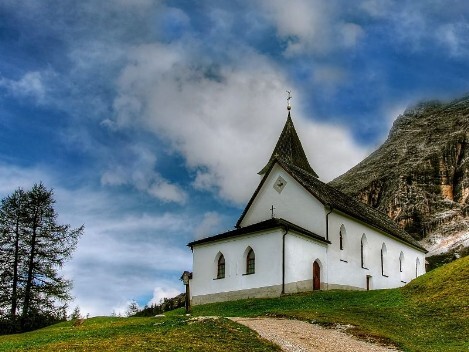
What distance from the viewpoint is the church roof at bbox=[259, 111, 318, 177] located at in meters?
52.2

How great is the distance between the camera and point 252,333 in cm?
1869

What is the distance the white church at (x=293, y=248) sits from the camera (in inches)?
1415

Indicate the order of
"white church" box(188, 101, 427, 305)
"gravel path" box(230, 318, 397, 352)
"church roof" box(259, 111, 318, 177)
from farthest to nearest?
"church roof" box(259, 111, 318, 177) < "white church" box(188, 101, 427, 305) < "gravel path" box(230, 318, 397, 352)

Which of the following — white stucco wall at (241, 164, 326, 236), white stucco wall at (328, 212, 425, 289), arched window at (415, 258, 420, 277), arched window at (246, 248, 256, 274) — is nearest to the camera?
arched window at (246, 248, 256, 274)

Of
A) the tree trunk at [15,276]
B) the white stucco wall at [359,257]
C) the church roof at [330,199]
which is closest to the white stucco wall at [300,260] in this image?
the white stucco wall at [359,257]

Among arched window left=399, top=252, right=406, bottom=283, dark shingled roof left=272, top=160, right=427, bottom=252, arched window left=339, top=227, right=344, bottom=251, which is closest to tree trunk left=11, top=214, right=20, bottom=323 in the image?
dark shingled roof left=272, top=160, right=427, bottom=252

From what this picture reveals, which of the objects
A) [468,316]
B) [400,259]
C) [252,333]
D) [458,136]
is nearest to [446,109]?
[458,136]

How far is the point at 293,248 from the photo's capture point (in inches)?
1427

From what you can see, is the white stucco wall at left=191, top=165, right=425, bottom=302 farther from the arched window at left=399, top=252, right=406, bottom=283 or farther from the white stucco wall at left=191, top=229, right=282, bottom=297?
the arched window at left=399, top=252, right=406, bottom=283

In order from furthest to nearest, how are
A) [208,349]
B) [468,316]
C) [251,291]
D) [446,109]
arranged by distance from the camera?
1. [446,109]
2. [251,291]
3. [468,316]
4. [208,349]

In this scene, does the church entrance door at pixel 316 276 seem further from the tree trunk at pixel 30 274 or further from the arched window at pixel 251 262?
the tree trunk at pixel 30 274

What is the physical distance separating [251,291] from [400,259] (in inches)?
797

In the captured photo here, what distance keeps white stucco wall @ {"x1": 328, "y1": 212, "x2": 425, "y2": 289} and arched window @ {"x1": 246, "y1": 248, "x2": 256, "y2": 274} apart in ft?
19.1

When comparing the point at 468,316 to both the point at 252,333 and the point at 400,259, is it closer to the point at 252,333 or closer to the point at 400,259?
the point at 252,333
